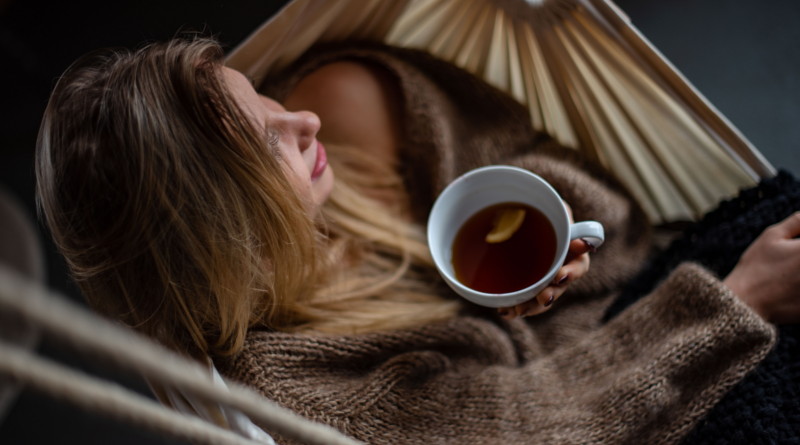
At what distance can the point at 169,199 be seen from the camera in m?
0.60

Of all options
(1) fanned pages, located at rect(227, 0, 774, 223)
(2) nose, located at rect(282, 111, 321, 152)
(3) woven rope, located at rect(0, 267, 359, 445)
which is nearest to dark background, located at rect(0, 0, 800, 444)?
(1) fanned pages, located at rect(227, 0, 774, 223)

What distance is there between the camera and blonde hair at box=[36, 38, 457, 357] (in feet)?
1.94

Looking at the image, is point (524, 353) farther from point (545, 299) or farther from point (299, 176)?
point (299, 176)

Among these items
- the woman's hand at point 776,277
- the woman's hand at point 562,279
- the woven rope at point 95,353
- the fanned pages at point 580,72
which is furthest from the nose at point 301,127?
the woman's hand at point 776,277

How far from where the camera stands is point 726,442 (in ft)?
2.27

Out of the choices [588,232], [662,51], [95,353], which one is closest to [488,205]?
[588,232]

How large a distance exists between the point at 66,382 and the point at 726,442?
670mm

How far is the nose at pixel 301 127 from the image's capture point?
688mm

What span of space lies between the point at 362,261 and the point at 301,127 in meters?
0.25

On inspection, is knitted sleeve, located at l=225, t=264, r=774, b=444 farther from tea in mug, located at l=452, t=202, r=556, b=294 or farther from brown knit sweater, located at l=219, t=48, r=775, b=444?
tea in mug, located at l=452, t=202, r=556, b=294

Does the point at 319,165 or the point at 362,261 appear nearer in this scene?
the point at 319,165

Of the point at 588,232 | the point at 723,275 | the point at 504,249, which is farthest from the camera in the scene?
the point at 723,275

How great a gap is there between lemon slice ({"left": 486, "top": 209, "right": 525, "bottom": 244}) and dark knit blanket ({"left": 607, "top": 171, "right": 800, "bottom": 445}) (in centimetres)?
28

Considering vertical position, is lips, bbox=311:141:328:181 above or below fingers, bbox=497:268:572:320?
above
